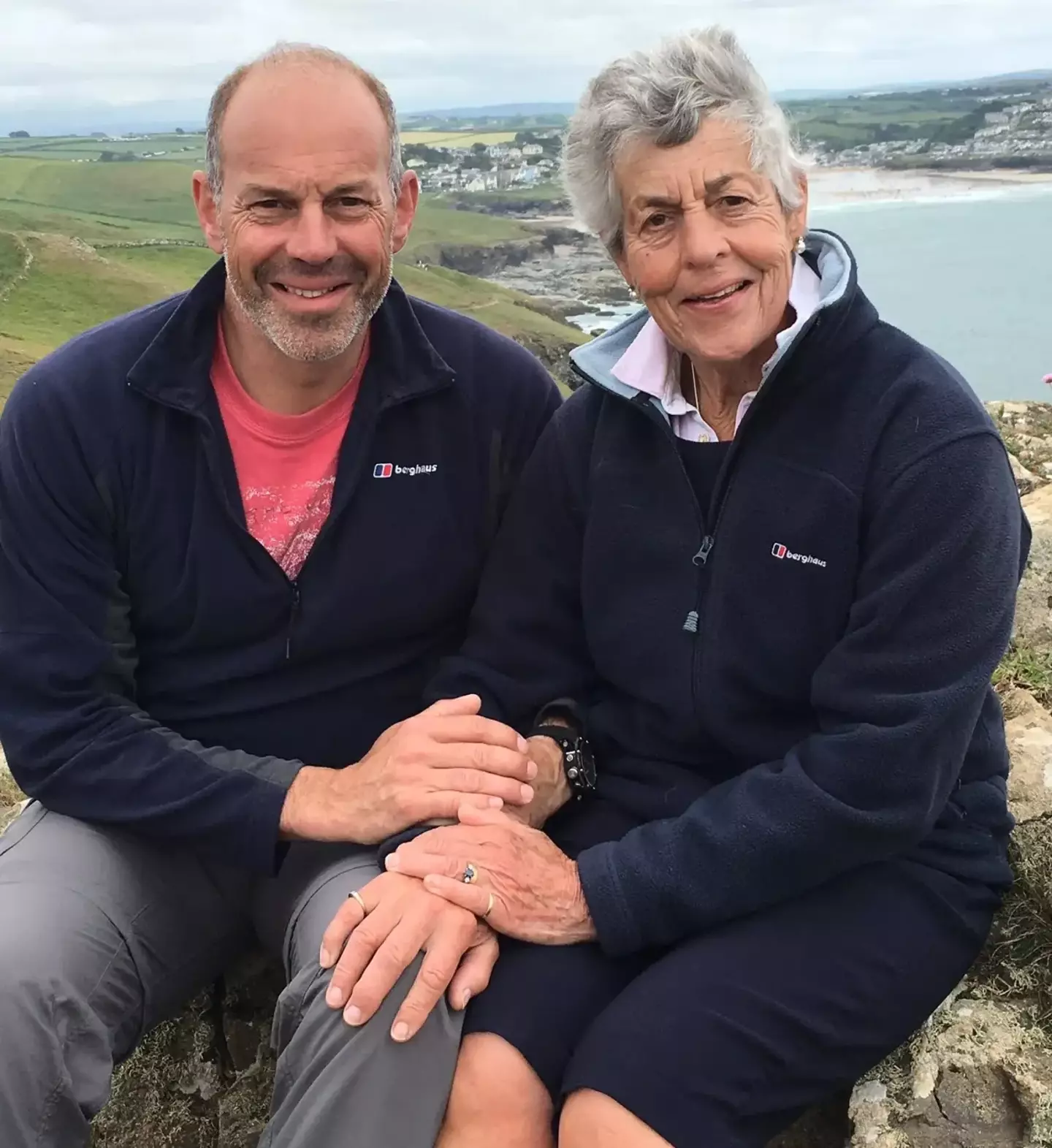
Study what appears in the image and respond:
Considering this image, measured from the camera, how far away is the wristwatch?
10.1 feet

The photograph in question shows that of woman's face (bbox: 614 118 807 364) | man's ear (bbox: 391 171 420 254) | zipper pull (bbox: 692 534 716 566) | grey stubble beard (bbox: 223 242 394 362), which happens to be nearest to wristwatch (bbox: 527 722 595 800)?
zipper pull (bbox: 692 534 716 566)

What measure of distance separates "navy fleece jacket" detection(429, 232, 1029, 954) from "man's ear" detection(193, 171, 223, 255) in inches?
47.5

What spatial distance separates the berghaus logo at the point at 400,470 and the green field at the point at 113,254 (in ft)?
123

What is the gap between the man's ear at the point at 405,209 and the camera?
11.1ft

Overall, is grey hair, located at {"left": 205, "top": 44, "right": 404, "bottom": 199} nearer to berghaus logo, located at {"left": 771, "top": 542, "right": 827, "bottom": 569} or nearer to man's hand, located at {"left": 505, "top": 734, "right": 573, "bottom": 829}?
berghaus logo, located at {"left": 771, "top": 542, "right": 827, "bottom": 569}

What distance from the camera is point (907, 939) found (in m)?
2.48

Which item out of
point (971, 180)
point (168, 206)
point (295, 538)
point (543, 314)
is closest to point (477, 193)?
point (543, 314)

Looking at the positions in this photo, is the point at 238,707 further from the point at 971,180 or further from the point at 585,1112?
the point at 971,180

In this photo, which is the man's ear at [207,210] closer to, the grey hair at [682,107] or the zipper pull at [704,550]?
the grey hair at [682,107]

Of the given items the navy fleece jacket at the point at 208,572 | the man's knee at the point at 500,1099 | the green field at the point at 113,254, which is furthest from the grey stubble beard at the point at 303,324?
the green field at the point at 113,254

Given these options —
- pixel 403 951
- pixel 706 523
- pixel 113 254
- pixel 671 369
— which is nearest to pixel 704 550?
pixel 706 523

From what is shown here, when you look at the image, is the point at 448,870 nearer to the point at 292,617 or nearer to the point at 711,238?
the point at 292,617

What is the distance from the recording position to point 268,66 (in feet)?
10.2

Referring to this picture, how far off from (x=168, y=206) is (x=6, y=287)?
1682 inches
